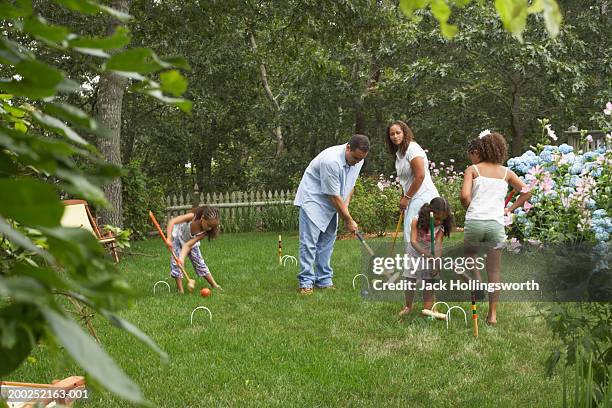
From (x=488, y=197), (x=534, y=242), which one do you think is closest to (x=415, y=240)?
(x=488, y=197)

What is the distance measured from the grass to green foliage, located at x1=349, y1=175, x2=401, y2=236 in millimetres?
6506

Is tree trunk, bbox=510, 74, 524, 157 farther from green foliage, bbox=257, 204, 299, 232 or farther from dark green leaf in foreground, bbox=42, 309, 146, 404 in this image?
dark green leaf in foreground, bbox=42, 309, 146, 404

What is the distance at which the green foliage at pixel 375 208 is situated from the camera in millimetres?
13516

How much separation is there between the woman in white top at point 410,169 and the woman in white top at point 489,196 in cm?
58

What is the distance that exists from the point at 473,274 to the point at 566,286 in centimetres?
247

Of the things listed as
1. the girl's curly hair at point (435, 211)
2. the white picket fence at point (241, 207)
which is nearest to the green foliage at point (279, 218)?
the white picket fence at point (241, 207)

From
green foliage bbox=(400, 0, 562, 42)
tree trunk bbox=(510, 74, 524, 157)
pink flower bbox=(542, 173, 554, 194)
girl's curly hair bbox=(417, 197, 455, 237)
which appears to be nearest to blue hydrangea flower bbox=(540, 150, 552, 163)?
pink flower bbox=(542, 173, 554, 194)

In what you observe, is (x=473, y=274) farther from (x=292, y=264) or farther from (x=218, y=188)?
(x=218, y=188)

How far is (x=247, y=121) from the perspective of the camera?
20.5 meters

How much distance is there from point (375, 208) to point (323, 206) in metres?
6.58

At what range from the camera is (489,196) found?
5.41 meters

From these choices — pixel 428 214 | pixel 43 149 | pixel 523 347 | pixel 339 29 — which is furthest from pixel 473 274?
pixel 339 29

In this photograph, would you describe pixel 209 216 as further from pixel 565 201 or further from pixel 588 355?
pixel 588 355

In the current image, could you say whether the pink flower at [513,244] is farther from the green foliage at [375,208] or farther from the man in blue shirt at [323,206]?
the green foliage at [375,208]
